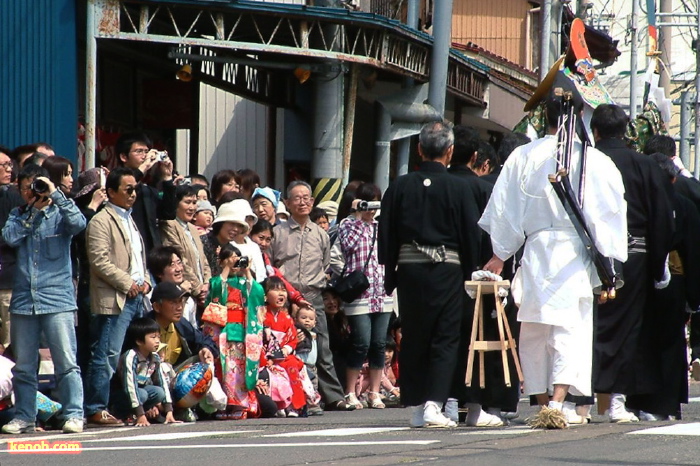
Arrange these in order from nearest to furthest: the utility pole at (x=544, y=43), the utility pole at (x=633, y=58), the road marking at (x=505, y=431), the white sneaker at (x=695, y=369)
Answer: the road marking at (x=505, y=431), the white sneaker at (x=695, y=369), the utility pole at (x=544, y=43), the utility pole at (x=633, y=58)

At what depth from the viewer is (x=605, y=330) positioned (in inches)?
359

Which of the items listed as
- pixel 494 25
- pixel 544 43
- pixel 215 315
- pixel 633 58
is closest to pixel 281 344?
pixel 215 315

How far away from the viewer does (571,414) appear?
8.51 meters

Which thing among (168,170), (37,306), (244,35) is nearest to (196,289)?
(168,170)

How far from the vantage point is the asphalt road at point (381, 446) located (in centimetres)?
651

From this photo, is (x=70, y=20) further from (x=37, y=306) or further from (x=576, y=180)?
(x=576, y=180)

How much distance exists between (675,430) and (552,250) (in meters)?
1.31

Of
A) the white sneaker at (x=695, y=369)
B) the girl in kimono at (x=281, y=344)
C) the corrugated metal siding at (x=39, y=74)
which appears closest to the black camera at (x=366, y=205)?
the girl in kimono at (x=281, y=344)

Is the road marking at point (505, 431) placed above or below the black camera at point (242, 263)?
below

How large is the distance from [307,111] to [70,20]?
711cm

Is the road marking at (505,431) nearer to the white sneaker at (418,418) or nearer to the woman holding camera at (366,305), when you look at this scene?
the white sneaker at (418,418)

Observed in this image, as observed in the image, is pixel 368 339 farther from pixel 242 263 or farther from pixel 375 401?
pixel 242 263

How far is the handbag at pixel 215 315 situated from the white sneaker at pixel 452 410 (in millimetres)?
2364

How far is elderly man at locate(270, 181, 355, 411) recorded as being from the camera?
40.0ft
